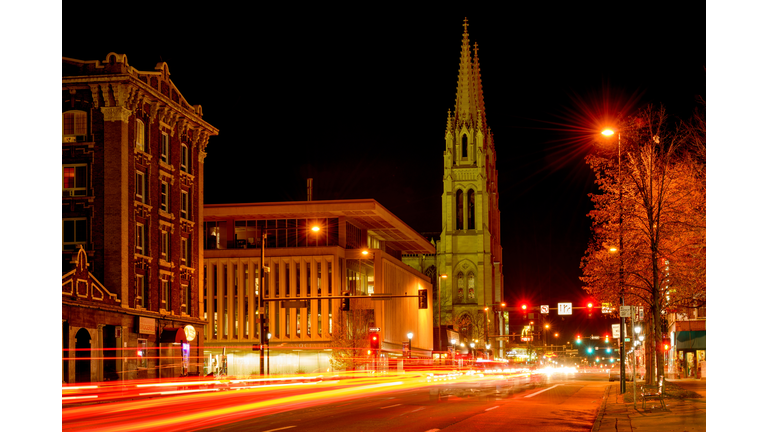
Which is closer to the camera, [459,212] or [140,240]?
[140,240]

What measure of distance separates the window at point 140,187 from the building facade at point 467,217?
10717 cm

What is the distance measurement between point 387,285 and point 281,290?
13971 mm

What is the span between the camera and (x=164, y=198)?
57.4 m

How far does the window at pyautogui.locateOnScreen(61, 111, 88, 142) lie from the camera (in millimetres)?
50625

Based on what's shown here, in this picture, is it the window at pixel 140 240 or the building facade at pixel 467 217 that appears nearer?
the window at pixel 140 240

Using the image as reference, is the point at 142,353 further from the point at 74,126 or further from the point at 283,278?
the point at 283,278

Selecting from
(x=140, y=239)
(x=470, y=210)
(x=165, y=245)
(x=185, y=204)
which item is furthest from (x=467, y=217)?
(x=140, y=239)

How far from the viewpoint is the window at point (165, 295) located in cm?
5672

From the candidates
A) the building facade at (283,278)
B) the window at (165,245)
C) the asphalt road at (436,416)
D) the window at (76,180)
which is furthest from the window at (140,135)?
the building facade at (283,278)

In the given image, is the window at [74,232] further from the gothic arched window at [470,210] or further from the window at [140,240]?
the gothic arched window at [470,210]

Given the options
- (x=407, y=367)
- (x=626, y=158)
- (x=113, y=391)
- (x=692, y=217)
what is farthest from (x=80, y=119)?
(x=407, y=367)

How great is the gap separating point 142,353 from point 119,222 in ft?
28.6

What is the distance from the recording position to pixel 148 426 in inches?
743
